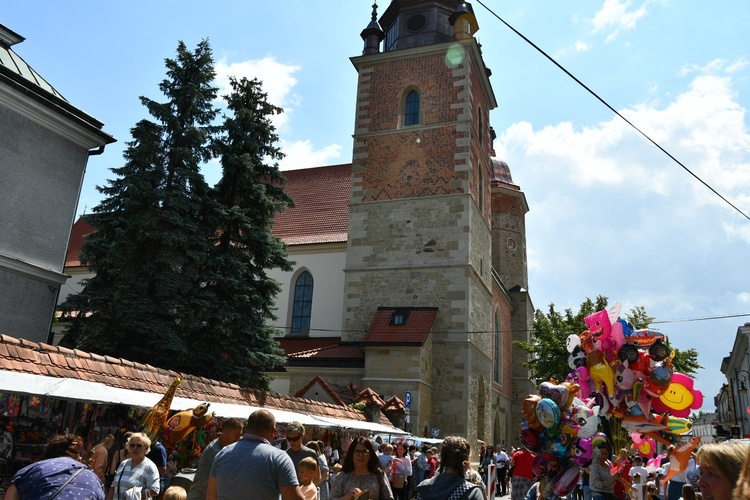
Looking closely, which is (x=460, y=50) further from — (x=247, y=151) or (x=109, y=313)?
(x=109, y=313)

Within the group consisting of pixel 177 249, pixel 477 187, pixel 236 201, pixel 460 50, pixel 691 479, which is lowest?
pixel 691 479

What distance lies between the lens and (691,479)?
10.4 metres

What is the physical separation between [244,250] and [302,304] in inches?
335

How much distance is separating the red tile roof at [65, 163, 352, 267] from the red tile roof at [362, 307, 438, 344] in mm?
4508

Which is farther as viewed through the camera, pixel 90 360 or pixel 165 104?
pixel 165 104

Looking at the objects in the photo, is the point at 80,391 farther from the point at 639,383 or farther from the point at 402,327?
the point at 402,327

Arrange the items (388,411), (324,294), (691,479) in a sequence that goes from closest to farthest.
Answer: (691,479)
(388,411)
(324,294)

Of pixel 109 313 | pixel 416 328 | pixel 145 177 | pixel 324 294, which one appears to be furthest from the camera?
pixel 324 294

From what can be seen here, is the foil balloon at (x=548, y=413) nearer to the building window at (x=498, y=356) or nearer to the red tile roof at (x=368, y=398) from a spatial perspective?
the red tile roof at (x=368, y=398)

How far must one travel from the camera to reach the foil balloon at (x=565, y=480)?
860 cm

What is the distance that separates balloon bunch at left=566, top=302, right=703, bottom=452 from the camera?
937cm

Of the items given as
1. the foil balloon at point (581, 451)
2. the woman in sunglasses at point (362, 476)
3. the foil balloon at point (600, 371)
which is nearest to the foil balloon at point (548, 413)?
the foil balloon at point (581, 451)

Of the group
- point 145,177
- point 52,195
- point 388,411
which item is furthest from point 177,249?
point 388,411

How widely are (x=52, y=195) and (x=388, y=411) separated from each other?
11680 millimetres
